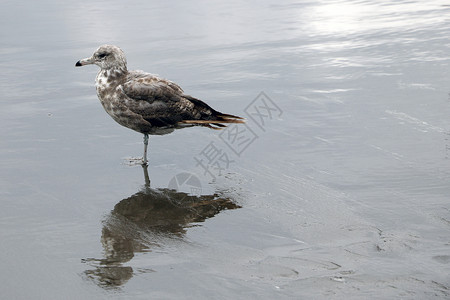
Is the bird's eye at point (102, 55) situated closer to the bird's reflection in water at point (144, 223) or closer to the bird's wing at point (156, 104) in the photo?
the bird's wing at point (156, 104)

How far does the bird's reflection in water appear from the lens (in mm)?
4320

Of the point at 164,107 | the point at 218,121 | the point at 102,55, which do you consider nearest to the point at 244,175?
the point at 218,121

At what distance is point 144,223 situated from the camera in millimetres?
5078

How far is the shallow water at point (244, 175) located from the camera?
416 centimetres

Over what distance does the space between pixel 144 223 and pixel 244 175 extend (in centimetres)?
134

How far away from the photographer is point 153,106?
256 inches

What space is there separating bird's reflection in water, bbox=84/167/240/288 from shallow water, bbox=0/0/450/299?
0.06 ft

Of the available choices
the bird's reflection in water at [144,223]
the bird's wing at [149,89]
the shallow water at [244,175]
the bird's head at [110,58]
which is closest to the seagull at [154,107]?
the bird's wing at [149,89]

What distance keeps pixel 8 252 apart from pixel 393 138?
397 cm

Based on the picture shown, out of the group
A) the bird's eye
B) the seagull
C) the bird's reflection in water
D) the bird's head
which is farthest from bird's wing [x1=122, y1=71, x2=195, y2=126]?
the bird's reflection in water

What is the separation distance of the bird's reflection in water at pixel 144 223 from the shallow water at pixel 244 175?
17 millimetres

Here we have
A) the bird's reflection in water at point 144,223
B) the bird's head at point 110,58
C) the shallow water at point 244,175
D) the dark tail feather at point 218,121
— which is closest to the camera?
the shallow water at point 244,175

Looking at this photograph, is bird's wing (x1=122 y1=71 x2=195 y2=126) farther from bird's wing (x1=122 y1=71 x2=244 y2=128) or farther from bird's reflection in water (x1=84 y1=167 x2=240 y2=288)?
bird's reflection in water (x1=84 y1=167 x2=240 y2=288)

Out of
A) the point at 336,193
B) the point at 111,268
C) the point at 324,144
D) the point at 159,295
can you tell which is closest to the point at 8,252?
the point at 111,268
